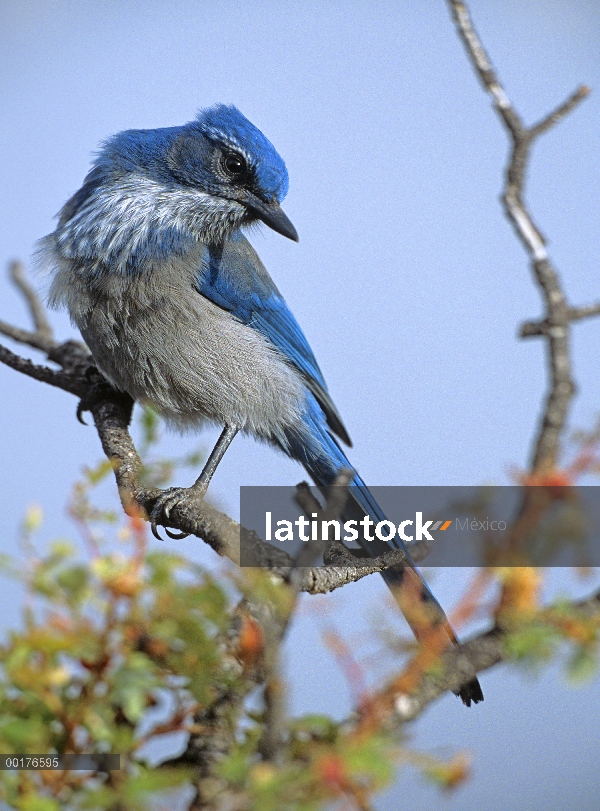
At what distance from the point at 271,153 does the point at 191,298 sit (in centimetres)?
59

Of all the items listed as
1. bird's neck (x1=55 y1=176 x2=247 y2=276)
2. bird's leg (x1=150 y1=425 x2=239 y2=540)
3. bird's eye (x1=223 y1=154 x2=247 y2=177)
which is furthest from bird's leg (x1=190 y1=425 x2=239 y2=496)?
bird's eye (x1=223 y1=154 x2=247 y2=177)

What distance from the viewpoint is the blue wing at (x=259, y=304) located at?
293 centimetres

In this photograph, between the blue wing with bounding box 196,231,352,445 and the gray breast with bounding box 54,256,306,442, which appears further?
the blue wing with bounding box 196,231,352,445

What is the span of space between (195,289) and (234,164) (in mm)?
472

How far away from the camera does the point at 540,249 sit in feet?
3.12

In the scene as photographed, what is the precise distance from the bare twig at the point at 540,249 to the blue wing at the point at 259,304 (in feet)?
6.33

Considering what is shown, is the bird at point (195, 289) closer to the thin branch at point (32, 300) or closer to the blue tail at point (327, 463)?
the blue tail at point (327, 463)

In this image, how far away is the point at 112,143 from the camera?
2.94 m

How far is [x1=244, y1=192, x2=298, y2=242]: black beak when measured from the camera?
2742 millimetres

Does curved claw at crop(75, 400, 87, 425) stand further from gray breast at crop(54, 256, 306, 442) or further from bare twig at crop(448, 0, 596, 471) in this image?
bare twig at crop(448, 0, 596, 471)

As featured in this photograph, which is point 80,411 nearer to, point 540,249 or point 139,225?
point 139,225

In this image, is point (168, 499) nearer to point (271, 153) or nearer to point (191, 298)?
point (191, 298)

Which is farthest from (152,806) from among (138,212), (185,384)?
(138,212)

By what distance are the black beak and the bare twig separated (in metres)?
1.73
